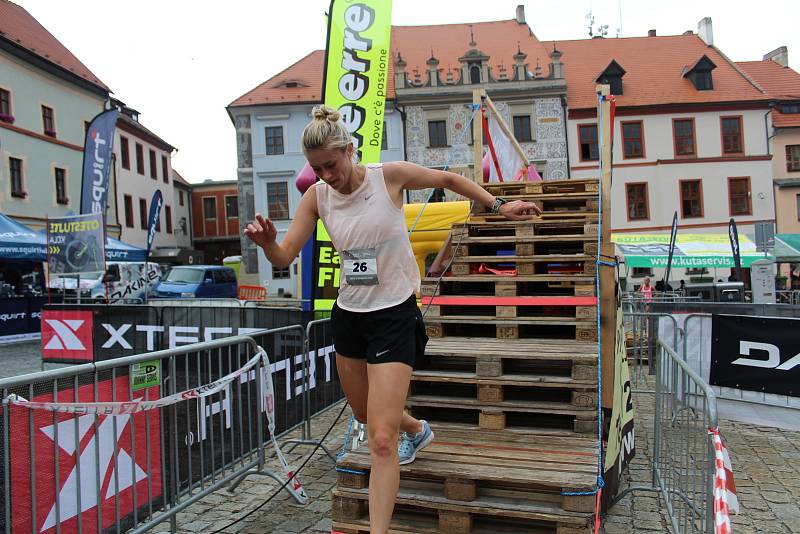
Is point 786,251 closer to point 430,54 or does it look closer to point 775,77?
point 775,77

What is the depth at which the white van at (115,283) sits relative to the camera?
65.1 ft

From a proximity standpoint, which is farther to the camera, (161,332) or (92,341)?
(92,341)

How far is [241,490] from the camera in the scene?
4.86 m

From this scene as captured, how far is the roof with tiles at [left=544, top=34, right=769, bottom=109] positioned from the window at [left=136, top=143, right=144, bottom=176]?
27.5 m

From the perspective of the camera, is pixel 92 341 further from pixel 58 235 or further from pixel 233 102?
pixel 233 102

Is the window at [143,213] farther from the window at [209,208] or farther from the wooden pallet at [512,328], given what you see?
the wooden pallet at [512,328]

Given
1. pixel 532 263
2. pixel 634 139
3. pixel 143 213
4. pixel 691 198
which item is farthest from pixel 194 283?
pixel 691 198

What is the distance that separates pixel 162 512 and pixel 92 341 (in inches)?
220

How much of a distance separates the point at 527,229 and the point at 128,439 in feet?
12.6

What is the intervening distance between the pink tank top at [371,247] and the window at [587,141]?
3315 cm

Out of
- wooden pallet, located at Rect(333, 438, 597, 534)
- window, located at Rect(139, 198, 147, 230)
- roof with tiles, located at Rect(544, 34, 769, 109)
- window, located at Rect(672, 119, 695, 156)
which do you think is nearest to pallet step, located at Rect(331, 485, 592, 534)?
wooden pallet, located at Rect(333, 438, 597, 534)

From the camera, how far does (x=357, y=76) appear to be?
8805mm

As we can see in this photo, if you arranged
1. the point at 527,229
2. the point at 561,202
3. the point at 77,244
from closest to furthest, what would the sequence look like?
the point at 527,229
the point at 561,202
the point at 77,244

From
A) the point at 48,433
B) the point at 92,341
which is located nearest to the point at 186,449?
the point at 48,433
